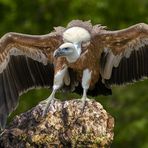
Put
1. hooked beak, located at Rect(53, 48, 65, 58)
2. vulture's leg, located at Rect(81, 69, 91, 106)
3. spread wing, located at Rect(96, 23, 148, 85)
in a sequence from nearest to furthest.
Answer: hooked beak, located at Rect(53, 48, 65, 58) < vulture's leg, located at Rect(81, 69, 91, 106) < spread wing, located at Rect(96, 23, 148, 85)

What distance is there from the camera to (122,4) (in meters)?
18.3

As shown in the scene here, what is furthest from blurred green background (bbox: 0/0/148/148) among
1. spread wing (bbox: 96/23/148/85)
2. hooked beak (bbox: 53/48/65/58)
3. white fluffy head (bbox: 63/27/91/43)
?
hooked beak (bbox: 53/48/65/58)

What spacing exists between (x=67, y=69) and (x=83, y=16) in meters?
7.11

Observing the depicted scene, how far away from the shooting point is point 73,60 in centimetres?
999

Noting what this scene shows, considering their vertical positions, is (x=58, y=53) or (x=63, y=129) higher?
(x=58, y=53)

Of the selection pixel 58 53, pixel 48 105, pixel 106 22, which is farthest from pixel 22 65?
pixel 106 22

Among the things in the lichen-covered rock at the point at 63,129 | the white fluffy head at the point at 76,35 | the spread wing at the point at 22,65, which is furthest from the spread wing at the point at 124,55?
the lichen-covered rock at the point at 63,129

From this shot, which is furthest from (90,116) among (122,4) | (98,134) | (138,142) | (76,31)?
(122,4)

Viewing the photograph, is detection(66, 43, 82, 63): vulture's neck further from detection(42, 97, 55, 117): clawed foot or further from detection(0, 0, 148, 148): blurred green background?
detection(0, 0, 148, 148): blurred green background

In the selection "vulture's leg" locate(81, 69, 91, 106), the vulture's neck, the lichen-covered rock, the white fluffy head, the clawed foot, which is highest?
the white fluffy head

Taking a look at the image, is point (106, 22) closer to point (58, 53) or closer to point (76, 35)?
point (76, 35)

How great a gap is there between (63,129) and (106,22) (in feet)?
30.0

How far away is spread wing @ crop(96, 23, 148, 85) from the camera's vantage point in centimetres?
1023

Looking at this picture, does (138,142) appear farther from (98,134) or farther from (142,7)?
(98,134)
